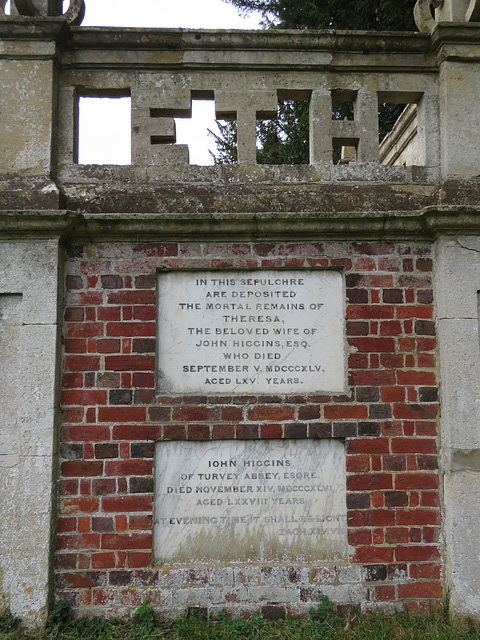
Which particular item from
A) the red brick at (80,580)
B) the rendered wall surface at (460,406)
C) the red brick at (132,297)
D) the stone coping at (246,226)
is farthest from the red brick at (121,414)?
the rendered wall surface at (460,406)

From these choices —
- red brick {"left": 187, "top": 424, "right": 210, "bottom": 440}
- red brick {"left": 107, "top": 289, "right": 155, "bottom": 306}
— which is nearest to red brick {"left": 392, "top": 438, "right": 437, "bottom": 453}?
red brick {"left": 187, "top": 424, "right": 210, "bottom": 440}

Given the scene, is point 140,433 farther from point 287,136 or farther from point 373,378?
point 287,136

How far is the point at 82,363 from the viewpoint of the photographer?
3.54 m

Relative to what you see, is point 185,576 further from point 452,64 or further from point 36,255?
point 452,64

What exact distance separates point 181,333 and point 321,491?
145cm

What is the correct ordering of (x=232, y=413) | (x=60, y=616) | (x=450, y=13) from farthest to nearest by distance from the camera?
(x=450, y=13)
(x=232, y=413)
(x=60, y=616)

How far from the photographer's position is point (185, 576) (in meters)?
3.42

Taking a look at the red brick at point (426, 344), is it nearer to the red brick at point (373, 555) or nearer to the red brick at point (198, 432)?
the red brick at point (373, 555)

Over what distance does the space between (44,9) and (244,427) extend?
3298 mm

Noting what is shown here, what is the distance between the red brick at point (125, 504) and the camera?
344 centimetres

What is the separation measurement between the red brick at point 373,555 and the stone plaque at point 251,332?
3.56ft

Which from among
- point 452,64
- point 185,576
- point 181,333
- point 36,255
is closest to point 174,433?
point 181,333

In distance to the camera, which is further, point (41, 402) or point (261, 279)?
point (261, 279)

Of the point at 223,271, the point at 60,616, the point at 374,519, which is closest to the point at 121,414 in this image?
the point at 223,271
